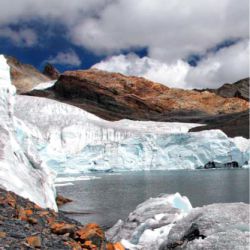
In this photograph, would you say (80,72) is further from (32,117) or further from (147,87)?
(32,117)

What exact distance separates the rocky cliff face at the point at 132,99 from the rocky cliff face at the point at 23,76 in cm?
2945

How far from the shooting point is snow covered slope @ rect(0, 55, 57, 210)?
10539 millimetres

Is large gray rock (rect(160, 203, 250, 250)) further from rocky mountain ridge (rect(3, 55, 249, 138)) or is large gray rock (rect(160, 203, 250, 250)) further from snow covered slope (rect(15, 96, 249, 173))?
rocky mountain ridge (rect(3, 55, 249, 138))

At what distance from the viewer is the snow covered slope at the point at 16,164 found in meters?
10.5

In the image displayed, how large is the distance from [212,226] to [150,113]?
106m

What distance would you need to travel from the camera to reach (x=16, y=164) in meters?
12.0

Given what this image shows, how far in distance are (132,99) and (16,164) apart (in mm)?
105297

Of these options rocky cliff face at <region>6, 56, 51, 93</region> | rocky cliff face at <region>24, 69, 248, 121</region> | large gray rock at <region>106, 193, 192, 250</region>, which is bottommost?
large gray rock at <region>106, 193, 192, 250</region>

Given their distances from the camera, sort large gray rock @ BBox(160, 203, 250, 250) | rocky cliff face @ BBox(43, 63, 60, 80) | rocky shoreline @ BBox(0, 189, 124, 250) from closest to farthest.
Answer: rocky shoreline @ BBox(0, 189, 124, 250), large gray rock @ BBox(160, 203, 250, 250), rocky cliff face @ BBox(43, 63, 60, 80)

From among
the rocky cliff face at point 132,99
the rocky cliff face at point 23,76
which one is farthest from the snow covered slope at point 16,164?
the rocky cliff face at point 23,76

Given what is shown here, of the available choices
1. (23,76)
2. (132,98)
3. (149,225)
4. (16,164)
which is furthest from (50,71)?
(149,225)

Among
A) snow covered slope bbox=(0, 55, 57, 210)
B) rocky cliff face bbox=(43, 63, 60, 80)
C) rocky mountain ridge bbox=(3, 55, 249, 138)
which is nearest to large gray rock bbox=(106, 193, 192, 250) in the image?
snow covered slope bbox=(0, 55, 57, 210)

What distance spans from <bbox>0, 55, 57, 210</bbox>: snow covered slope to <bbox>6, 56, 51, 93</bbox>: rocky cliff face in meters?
135

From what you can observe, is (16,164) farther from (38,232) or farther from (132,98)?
(132,98)
